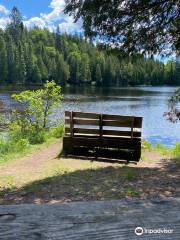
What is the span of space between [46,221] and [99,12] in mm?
8653

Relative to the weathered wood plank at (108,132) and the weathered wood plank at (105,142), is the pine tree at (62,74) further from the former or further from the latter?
the weathered wood plank at (105,142)

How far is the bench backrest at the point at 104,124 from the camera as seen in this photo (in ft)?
42.4

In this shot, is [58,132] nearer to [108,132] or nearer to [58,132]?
[58,132]

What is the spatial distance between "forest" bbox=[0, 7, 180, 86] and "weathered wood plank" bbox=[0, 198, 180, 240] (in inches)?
4059

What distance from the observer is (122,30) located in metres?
10.5

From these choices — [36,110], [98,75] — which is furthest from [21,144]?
[98,75]

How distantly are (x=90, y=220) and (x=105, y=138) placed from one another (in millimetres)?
11466

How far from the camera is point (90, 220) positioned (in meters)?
1.64

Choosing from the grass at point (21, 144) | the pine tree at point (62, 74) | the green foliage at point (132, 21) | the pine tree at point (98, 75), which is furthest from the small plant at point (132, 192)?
the pine tree at point (98, 75)

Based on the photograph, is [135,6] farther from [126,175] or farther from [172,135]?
[172,135]

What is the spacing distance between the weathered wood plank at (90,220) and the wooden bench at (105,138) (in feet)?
36.0

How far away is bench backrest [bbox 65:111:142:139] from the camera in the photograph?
1291 cm

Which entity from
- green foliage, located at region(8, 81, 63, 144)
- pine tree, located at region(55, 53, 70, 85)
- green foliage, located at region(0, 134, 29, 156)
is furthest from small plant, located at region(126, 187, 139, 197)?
pine tree, located at region(55, 53, 70, 85)

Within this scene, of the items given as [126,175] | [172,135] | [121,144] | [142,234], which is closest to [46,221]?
[142,234]
